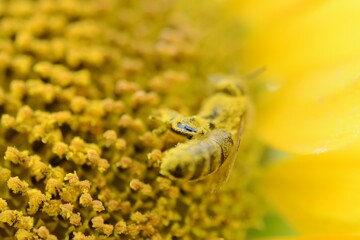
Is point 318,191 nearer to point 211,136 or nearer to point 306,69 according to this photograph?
point 306,69

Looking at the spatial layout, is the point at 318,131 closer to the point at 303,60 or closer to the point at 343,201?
the point at 343,201

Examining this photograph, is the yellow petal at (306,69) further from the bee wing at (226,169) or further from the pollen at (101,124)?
the bee wing at (226,169)

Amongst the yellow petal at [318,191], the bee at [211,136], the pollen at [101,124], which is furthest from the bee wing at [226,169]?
the yellow petal at [318,191]

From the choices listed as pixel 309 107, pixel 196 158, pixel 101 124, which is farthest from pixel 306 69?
pixel 196 158

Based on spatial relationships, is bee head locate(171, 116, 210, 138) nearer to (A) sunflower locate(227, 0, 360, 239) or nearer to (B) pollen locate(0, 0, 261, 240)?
(B) pollen locate(0, 0, 261, 240)

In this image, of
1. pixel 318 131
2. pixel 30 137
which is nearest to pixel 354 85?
pixel 318 131
